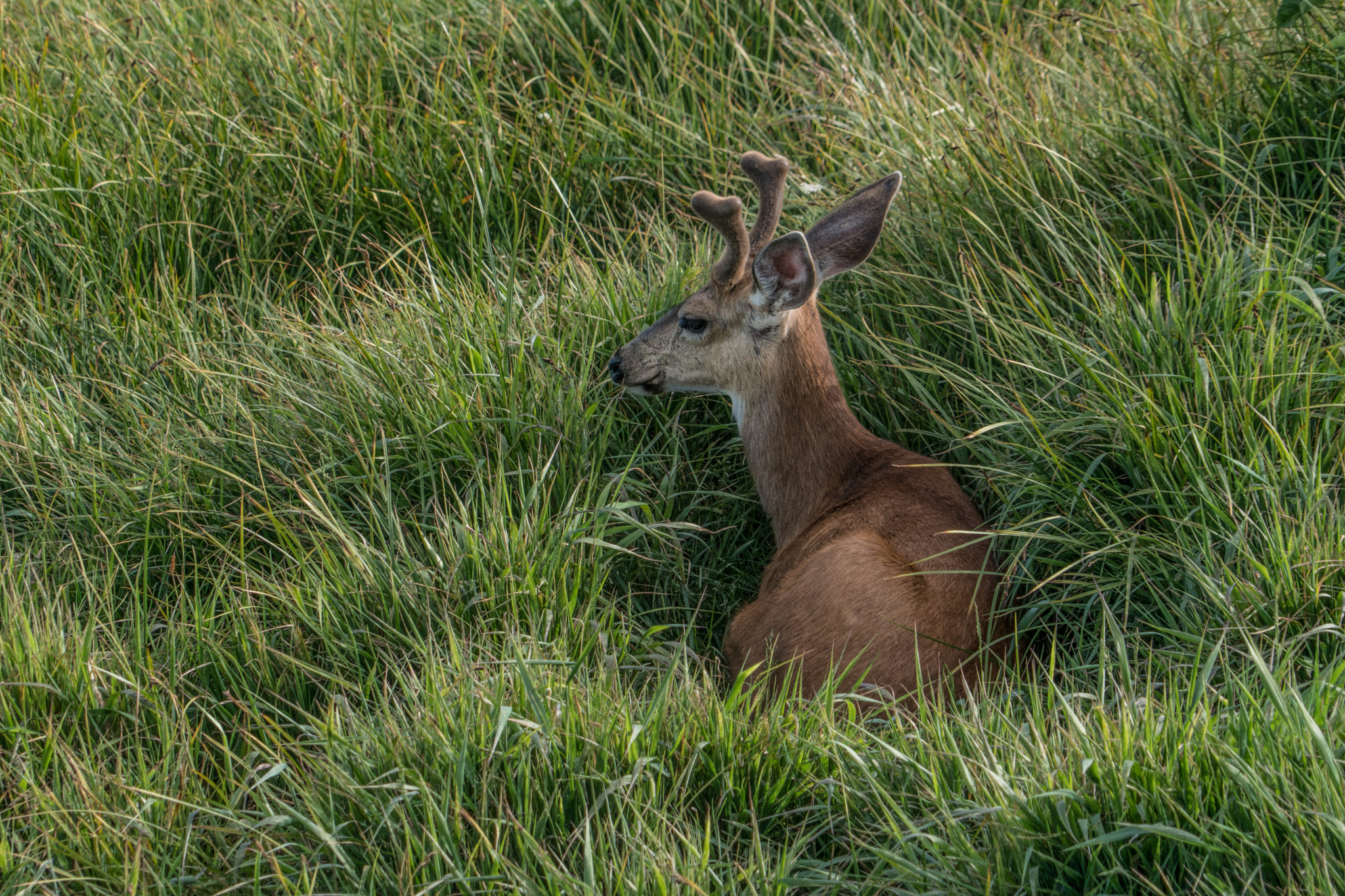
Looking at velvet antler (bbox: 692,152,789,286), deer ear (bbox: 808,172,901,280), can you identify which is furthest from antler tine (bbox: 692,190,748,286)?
deer ear (bbox: 808,172,901,280)

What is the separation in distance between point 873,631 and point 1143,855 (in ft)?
3.33

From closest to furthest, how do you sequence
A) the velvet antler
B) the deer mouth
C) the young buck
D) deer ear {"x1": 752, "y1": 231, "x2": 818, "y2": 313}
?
the young buck
deer ear {"x1": 752, "y1": 231, "x2": 818, "y2": 313}
the velvet antler
the deer mouth

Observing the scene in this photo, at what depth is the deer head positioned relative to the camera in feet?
12.9

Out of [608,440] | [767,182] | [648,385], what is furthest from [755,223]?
[608,440]

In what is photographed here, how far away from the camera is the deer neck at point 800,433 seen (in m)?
3.83

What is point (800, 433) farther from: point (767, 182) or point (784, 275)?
point (767, 182)

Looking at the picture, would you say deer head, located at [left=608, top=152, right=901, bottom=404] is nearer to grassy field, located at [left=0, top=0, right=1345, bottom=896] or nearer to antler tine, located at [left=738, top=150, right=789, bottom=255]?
antler tine, located at [left=738, top=150, right=789, bottom=255]

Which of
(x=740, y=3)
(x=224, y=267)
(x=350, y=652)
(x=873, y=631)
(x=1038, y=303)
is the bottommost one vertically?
(x=873, y=631)

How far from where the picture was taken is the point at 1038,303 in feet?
11.7

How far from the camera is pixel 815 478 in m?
3.83

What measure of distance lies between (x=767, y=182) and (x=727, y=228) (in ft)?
0.81

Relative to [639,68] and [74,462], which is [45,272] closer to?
[74,462]

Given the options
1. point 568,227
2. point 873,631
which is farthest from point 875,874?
point 568,227

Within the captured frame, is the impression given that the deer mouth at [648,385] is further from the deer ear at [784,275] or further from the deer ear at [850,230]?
the deer ear at [850,230]
